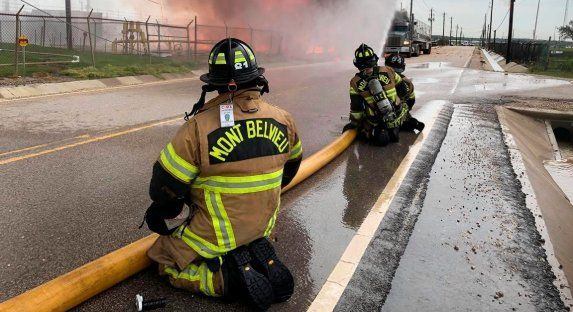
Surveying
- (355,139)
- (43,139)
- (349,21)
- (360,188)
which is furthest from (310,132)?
(349,21)

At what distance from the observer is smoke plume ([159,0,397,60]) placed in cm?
3238

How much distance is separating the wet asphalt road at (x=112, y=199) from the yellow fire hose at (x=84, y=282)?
70 mm

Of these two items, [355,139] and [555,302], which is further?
[355,139]

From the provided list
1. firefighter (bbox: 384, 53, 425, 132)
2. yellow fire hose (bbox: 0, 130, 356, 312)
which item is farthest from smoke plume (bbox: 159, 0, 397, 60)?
yellow fire hose (bbox: 0, 130, 356, 312)

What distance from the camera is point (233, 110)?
8.79ft

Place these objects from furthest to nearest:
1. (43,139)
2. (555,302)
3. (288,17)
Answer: (288,17) → (43,139) → (555,302)

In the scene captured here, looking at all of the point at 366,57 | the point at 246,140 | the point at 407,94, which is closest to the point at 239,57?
the point at 246,140

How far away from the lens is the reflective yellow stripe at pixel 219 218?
8.94 feet

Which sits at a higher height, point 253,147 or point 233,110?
point 233,110

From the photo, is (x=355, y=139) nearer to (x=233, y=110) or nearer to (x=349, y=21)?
(x=233, y=110)

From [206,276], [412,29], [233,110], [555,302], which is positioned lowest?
[555,302]

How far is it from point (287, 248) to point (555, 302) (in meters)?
1.78

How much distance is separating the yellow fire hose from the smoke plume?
1128 inches

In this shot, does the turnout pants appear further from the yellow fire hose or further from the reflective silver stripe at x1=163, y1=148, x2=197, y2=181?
the reflective silver stripe at x1=163, y1=148, x2=197, y2=181
